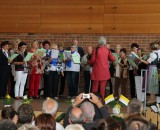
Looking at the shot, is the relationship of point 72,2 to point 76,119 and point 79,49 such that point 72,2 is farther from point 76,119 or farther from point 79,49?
point 76,119

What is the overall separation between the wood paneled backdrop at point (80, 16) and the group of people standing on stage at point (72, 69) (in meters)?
1.18

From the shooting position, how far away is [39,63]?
11.2 meters

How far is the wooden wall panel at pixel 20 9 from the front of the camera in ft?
42.9

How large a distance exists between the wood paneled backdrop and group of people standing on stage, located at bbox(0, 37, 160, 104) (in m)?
1.18

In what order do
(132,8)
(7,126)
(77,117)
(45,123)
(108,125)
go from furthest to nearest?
1. (132,8)
2. (77,117)
3. (45,123)
4. (108,125)
5. (7,126)

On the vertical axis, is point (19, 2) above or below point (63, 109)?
above

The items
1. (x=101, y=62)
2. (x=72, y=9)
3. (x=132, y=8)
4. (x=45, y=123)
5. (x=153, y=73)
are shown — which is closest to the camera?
(x=45, y=123)

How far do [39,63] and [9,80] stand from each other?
1.17m

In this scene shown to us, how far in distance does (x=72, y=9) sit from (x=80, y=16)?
335 millimetres

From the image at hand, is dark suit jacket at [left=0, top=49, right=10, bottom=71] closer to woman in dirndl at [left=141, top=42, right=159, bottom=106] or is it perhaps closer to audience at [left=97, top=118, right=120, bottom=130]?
woman in dirndl at [left=141, top=42, right=159, bottom=106]

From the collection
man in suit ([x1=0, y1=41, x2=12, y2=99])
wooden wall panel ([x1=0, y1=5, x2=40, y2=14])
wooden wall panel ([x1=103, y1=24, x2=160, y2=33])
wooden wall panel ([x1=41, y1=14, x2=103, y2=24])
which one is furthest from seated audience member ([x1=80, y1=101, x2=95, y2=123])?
wooden wall panel ([x1=0, y1=5, x2=40, y2=14])

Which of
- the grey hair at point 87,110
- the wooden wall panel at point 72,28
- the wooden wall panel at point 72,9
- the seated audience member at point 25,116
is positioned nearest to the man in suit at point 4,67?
the wooden wall panel at point 72,28

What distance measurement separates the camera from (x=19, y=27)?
1312cm

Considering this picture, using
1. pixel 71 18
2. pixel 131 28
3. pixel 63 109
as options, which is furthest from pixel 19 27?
pixel 63 109
